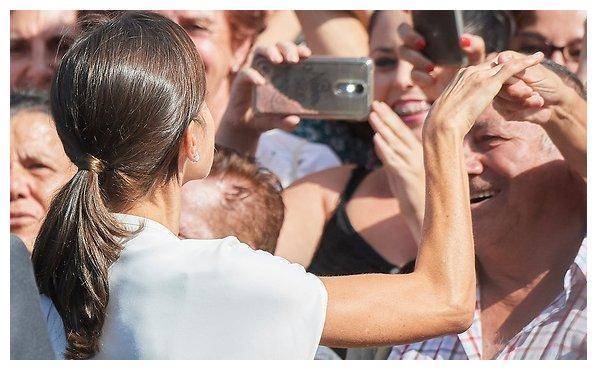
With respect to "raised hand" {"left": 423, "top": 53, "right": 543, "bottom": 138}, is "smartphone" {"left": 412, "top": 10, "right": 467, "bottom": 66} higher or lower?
lower

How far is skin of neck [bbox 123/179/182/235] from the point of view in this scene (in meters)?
1.59

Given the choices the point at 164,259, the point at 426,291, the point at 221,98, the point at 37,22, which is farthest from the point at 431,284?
the point at 37,22

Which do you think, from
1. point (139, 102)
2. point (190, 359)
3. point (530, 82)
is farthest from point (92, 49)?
point (530, 82)

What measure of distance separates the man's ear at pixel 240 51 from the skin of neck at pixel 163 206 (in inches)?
57.1

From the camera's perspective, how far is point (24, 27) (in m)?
3.01

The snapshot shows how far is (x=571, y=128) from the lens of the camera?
7.03ft

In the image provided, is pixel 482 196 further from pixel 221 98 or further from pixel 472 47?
pixel 221 98

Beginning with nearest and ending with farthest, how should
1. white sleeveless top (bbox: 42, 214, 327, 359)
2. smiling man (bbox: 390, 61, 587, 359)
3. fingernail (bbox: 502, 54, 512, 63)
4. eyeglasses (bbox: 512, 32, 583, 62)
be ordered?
white sleeveless top (bbox: 42, 214, 327, 359), fingernail (bbox: 502, 54, 512, 63), smiling man (bbox: 390, 61, 587, 359), eyeglasses (bbox: 512, 32, 583, 62)

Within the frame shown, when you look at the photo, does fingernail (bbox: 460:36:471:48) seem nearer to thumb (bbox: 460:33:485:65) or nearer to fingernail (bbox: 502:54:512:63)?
thumb (bbox: 460:33:485:65)

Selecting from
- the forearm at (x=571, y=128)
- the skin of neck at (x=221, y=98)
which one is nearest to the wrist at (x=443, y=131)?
the forearm at (x=571, y=128)

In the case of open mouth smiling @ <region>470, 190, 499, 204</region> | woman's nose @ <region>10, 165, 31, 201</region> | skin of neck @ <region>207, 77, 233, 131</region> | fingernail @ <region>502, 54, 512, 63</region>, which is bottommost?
skin of neck @ <region>207, 77, 233, 131</region>

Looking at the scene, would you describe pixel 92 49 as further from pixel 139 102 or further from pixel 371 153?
pixel 371 153

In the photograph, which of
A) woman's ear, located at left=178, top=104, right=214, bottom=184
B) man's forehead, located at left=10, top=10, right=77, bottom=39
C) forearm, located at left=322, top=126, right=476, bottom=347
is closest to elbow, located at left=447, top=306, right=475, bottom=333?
forearm, located at left=322, top=126, right=476, bottom=347

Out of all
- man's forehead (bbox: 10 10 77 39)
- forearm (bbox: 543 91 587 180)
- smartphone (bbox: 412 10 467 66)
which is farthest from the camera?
man's forehead (bbox: 10 10 77 39)
